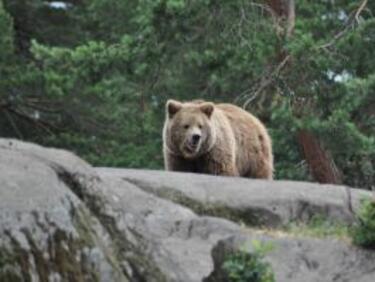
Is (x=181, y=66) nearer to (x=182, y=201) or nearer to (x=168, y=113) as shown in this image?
(x=168, y=113)

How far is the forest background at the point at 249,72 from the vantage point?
16625 millimetres

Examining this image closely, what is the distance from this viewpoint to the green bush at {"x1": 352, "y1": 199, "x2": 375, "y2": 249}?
7980mm

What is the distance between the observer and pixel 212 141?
11.6 m

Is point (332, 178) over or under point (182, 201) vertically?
under

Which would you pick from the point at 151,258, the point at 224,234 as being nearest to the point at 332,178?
the point at 224,234

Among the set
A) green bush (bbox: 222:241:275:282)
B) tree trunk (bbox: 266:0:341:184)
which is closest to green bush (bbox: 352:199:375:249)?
green bush (bbox: 222:241:275:282)

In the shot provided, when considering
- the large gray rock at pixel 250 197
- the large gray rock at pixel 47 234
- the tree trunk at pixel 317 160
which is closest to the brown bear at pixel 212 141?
the large gray rock at pixel 250 197

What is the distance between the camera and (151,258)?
6422 mm

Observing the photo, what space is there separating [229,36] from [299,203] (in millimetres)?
8252

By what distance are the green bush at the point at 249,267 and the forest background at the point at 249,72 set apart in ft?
29.7

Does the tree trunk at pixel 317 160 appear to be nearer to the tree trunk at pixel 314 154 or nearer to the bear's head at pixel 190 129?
the tree trunk at pixel 314 154

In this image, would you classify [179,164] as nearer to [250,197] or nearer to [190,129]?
[190,129]

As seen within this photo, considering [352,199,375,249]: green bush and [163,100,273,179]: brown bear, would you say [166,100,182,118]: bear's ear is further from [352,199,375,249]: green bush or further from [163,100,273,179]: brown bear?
[352,199,375,249]: green bush

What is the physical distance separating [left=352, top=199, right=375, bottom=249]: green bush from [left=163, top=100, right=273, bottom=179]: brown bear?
11.7 ft
